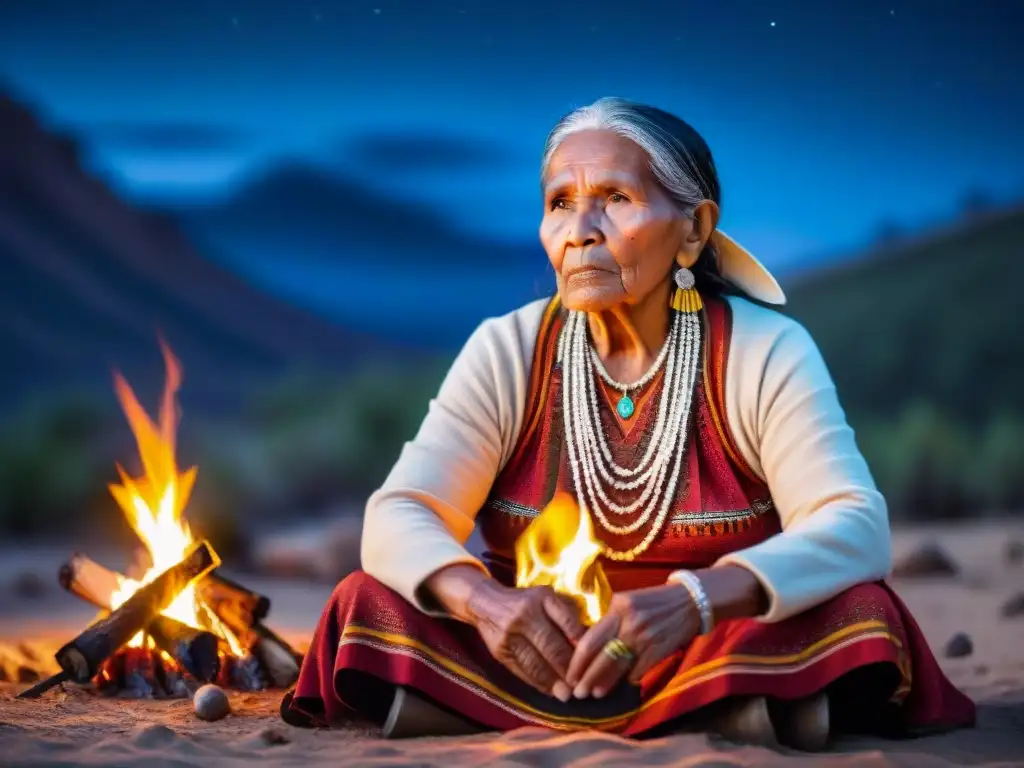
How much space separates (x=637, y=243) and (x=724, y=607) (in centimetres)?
107

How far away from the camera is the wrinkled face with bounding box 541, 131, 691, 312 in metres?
3.86

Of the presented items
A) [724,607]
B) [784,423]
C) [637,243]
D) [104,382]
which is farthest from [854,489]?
[104,382]

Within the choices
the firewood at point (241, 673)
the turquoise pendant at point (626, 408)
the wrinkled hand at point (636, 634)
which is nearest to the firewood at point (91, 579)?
the firewood at point (241, 673)

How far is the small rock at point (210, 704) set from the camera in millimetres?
4008

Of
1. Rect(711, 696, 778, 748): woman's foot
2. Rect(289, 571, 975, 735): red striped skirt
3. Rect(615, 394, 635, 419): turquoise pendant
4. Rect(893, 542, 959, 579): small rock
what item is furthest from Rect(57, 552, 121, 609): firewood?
Rect(893, 542, 959, 579): small rock

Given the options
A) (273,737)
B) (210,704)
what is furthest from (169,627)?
(273,737)

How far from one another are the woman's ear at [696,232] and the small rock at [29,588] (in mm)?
4823

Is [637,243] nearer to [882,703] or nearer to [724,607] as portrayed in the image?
[724,607]

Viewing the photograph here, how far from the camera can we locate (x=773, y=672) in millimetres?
3473

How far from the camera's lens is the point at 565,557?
3.82 m

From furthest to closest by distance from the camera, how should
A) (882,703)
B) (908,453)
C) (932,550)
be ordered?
(908,453) → (932,550) → (882,703)

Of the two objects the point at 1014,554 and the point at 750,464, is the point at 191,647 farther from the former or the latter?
the point at 1014,554

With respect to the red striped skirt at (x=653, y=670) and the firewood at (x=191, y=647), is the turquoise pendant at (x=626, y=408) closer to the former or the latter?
the red striped skirt at (x=653, y=670)

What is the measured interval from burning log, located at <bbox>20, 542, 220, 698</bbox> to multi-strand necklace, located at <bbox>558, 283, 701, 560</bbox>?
56.6 inches
